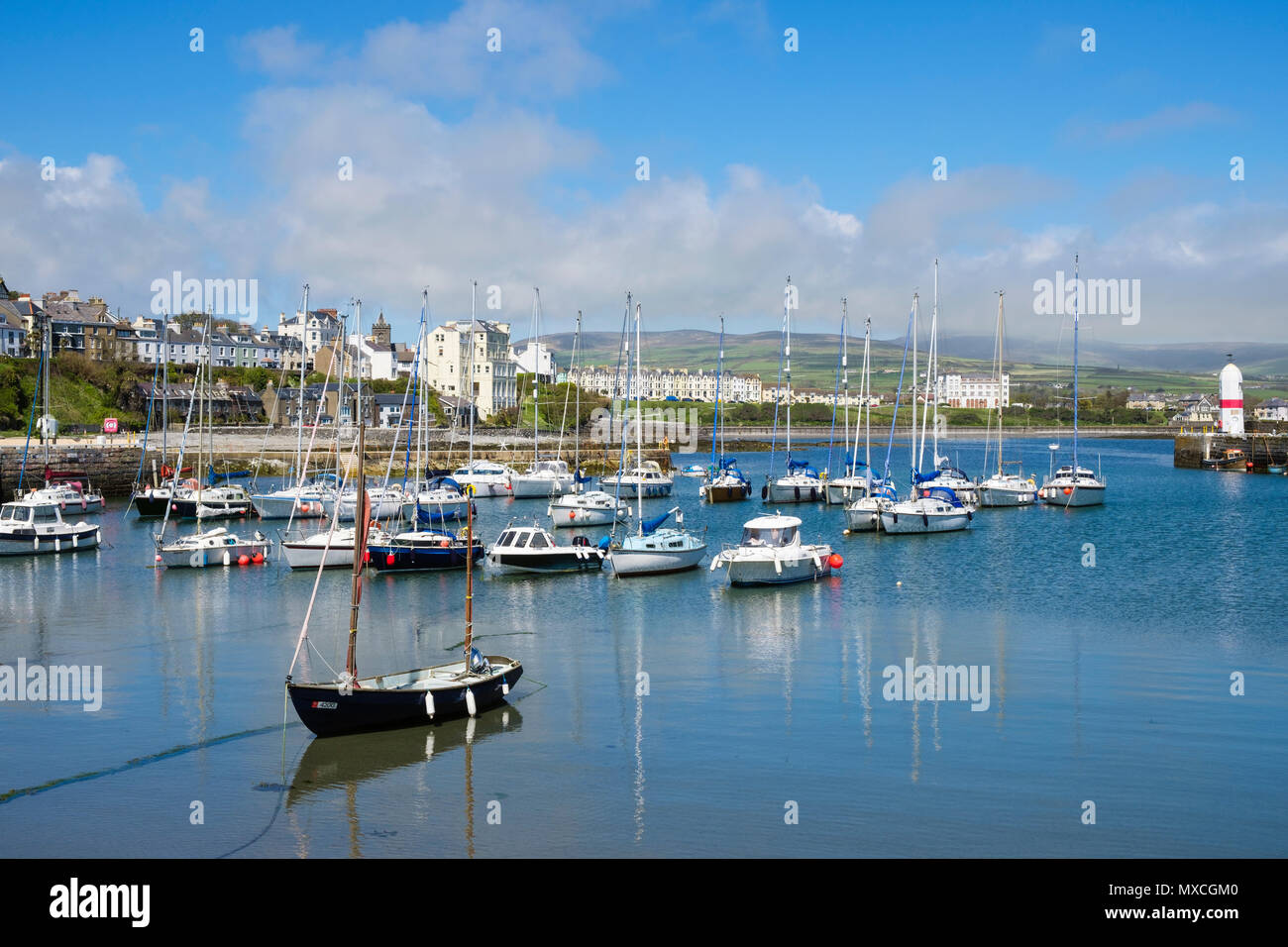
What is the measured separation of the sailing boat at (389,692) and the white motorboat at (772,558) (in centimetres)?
1554


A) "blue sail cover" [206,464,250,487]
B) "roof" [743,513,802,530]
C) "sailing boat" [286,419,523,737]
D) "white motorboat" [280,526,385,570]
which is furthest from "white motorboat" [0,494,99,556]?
"sailing boat" [286,419,523,737]

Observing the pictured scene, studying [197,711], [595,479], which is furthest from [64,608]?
[595,479]

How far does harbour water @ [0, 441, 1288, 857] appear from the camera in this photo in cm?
1647

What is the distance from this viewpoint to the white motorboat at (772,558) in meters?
37.0

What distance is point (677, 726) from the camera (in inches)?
844

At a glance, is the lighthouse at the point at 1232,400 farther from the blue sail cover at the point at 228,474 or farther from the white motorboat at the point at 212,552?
the white motorboat at the point at 212,552

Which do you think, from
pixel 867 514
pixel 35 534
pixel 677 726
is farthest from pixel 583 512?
pixel 677 726

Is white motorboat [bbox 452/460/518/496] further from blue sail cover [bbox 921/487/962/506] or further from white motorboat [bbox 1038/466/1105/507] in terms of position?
white motorboat [bbox 1038/466/1105/507]

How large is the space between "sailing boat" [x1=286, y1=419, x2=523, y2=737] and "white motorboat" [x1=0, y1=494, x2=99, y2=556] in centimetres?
2946

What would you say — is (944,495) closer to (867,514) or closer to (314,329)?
(867,514)

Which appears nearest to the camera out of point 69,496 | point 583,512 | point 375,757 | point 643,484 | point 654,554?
point 375,757

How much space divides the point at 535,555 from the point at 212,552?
42.0 feet

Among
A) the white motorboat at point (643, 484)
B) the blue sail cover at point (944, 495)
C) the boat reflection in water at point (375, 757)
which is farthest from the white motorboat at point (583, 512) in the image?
the boat reflection in water at point (375, 757)
